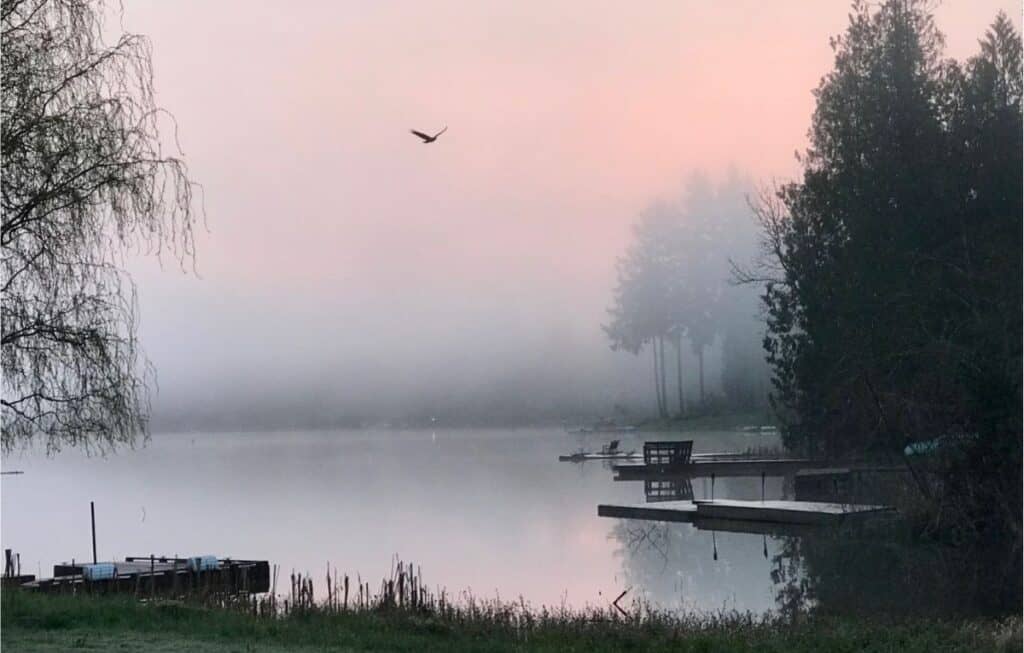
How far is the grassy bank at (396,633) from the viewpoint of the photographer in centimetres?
926

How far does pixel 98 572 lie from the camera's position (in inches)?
656

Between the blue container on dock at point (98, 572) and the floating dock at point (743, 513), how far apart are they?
1452 cm

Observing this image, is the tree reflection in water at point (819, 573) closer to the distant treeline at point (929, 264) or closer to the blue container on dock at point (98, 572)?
the distant treeline at point (929, 264)

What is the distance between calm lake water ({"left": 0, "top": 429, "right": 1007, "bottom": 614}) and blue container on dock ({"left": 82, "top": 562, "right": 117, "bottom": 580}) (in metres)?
1.80

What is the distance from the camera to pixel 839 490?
32.4 meters

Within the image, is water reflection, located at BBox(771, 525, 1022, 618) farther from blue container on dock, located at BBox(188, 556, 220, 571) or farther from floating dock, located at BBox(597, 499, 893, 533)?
blue container on dock, located at BBox(188, 556, 220, 571)

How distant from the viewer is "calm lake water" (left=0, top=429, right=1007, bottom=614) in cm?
1859

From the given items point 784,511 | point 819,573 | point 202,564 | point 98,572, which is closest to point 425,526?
point 784,511

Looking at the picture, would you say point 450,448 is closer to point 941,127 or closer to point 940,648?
point 941,127

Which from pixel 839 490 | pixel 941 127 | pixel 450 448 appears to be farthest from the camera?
pixel 450 448

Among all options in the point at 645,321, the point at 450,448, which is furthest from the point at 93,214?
the point at 645,321

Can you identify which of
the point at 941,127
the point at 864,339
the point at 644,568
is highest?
the point at 941,127

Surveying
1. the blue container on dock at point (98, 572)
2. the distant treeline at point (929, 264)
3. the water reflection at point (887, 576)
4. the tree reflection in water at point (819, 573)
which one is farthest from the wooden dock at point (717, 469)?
the blue container on dock at point (98, 572)

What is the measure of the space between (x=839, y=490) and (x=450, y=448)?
110 feet
